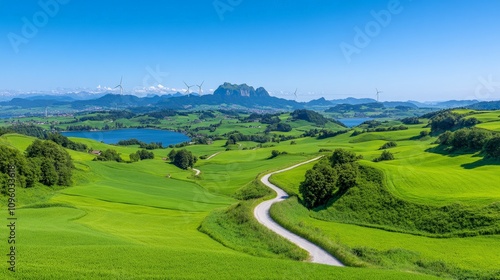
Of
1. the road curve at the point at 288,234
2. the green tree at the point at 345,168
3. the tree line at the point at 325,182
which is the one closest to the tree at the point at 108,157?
the road curve at the point at 288,234

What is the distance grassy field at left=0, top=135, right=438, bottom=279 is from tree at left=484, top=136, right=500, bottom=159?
59.6 metres

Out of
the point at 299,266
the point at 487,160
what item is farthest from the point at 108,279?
the point at 487,160

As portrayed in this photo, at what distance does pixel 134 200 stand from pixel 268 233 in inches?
1316

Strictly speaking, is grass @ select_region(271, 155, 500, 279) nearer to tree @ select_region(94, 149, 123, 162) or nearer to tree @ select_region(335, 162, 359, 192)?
tree @ select_region(335, 162, 359, 192)

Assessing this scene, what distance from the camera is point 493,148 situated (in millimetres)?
Result: 76500

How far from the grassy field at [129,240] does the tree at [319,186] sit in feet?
58.7

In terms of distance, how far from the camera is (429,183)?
56.7 m

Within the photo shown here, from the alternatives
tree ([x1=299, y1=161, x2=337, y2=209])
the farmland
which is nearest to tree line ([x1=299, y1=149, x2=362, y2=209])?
tree ([x1=299, y1=161, x2=337, y2=209])

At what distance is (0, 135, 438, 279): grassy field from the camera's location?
24.7 metres

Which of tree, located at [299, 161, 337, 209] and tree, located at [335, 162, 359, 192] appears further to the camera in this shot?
tree, located at [335, 162, 359, 192]

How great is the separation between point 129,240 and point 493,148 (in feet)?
263

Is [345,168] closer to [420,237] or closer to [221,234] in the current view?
[420,237]

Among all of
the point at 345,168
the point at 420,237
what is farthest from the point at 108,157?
the point at 420,237

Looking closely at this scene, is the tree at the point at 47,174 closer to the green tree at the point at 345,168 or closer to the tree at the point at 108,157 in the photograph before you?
the tree at the point at 108,157
